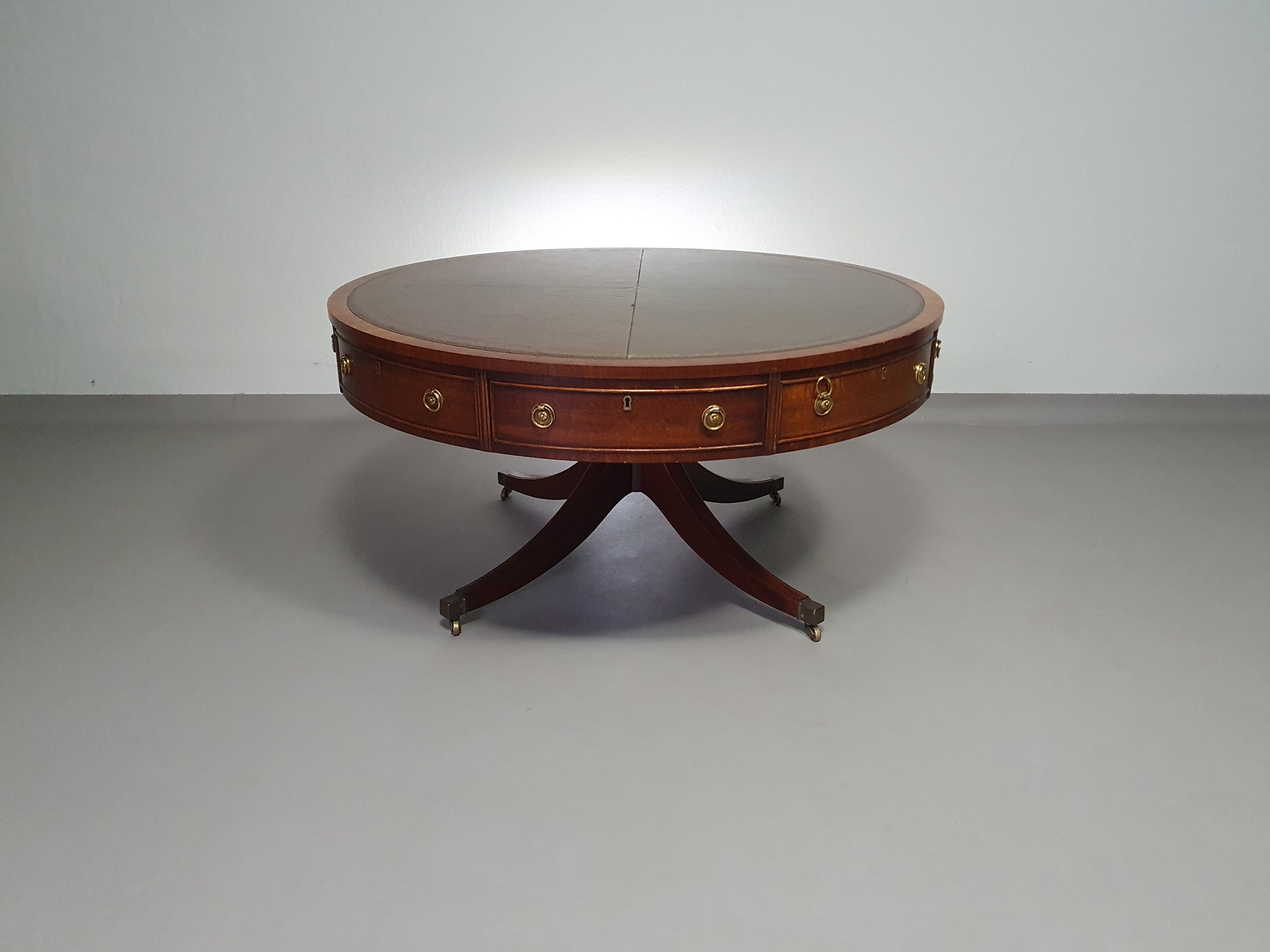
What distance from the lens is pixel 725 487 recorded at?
3139 mm

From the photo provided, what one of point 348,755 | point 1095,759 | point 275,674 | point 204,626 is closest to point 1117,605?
point 1095,759

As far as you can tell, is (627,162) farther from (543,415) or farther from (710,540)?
(543,415)

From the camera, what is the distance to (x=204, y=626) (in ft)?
8.07

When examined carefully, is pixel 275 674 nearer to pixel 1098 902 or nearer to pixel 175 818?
pixel 175 818

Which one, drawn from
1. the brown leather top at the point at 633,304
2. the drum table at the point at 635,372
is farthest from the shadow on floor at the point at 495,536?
the brown leather top at the point at 633,304

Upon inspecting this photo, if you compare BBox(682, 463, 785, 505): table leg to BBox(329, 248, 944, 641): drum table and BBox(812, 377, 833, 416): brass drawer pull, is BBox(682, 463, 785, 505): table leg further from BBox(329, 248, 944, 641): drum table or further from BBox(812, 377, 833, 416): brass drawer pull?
BBox(812, 377, 833, 416): brass drawer pull

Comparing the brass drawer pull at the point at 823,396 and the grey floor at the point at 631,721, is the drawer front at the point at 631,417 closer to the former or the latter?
the brass drawer pull at the point at 823,396

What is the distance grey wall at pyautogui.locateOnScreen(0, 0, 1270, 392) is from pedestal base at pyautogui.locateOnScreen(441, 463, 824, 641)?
5.78 ft

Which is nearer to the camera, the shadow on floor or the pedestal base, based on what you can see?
the pedestal base

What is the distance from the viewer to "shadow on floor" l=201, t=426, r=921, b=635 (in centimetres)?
258

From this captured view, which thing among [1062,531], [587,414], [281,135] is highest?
[281,135]

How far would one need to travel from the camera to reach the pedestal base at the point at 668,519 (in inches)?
95.7

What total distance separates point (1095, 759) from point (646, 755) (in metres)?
0.89

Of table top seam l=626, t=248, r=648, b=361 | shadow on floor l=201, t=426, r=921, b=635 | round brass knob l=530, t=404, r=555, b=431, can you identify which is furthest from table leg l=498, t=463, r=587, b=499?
round brass knob l=530, t=404, r=555, b=431
